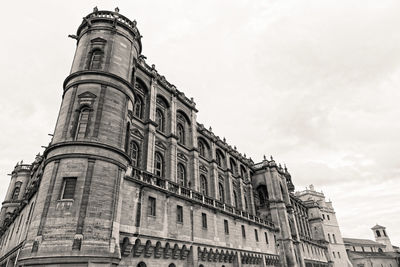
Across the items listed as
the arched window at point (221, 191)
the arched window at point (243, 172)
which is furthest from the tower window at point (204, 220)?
the arched window at point (243, 172)

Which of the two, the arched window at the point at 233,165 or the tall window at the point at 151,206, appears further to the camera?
the arched window at the point at 233,165

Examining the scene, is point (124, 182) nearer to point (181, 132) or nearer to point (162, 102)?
point (162, 102)

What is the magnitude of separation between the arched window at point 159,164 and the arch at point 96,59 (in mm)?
10651

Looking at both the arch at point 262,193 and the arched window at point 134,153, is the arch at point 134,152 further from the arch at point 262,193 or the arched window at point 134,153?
the arch at point 262,193

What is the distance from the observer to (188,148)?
1280 inches

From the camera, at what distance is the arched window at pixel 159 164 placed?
88.6 feet

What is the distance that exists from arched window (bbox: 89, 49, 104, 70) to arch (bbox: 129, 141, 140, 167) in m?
7.51

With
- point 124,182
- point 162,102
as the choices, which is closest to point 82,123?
point 124,182

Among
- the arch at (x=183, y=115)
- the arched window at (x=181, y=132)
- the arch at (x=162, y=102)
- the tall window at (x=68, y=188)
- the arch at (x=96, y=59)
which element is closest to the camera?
the tall window at (x=68, y=188)

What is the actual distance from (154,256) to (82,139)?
10.2m

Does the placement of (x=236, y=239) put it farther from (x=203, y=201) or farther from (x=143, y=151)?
(x=143, y=151)

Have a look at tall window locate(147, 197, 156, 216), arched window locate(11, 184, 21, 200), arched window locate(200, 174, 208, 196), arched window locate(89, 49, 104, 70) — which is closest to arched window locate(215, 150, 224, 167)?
arched window locate(200, 174, 208, 196)

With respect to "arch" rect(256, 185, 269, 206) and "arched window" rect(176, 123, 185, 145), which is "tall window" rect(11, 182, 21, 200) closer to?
"arched window" rect(176, 123, 185, 145)

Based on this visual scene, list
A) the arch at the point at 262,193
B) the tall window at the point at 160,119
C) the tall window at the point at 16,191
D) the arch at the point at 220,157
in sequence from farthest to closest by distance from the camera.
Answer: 1. the arch at the point at 262,193
2. the tall window at the point at 16,191
3. the arch at the point at 220,157
4. the tall window at the point at 160,119
